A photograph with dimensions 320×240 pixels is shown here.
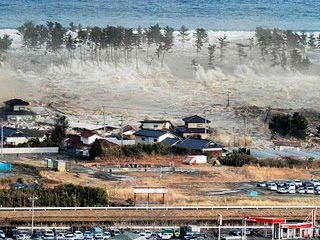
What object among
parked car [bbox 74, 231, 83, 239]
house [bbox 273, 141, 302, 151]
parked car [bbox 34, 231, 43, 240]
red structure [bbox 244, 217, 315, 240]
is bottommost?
house [bbox 273, 141, 302, 151]

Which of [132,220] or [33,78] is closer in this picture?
[132,220]

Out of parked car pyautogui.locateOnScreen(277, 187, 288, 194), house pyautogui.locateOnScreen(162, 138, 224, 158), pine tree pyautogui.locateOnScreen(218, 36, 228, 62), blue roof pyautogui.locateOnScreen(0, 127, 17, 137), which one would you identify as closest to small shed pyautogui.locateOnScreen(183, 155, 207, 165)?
house pyautogui.locateOnScreen(162, 138, 224, 158)

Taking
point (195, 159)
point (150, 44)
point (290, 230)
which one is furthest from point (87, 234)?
point (150, 44)

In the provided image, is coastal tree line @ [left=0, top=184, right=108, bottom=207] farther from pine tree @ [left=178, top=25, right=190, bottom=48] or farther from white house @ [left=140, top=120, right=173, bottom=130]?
pine tree @ [left=178, top=25, right=190, bottom=48]

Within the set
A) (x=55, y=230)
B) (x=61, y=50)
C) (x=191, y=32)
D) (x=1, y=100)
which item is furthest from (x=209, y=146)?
(x=191, y=32)

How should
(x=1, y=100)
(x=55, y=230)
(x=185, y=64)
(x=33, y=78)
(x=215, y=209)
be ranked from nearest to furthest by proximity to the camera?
1. (x=55, y=230)
2. (x=215, y=209)
3. (x=1, y=100)
4. (x=33, y=78)
5. (x=185, y=64)

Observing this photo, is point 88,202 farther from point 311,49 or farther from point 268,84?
point 311,49

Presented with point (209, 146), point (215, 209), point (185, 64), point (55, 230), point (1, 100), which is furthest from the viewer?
point (185, 64)
